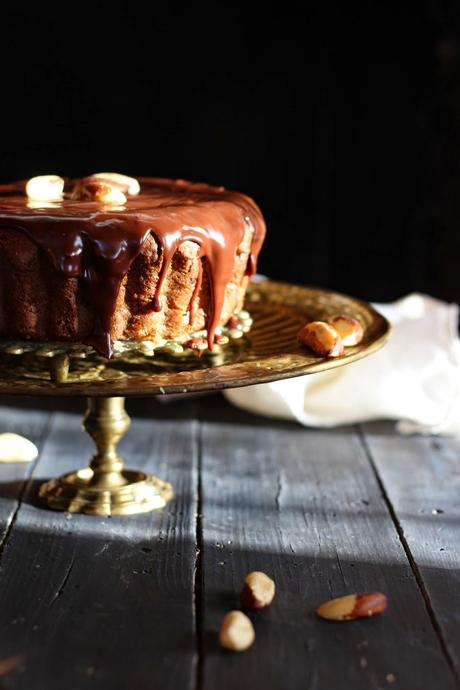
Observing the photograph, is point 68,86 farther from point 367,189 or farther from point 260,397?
point 260,397

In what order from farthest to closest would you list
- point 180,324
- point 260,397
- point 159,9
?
point 159,9
point 260,397
point 180,324

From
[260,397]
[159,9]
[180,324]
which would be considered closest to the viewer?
[180,324]

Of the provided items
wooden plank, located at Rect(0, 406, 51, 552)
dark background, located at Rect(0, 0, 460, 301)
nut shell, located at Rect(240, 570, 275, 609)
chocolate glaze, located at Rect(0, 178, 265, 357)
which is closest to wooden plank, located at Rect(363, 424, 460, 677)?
nut shell, located at Rect(240, 570, 275, 609)

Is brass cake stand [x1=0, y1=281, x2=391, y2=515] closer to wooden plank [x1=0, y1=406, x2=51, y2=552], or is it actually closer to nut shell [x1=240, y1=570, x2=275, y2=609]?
wooden plank [x1=0, y1=406, x2=51, y2=552]

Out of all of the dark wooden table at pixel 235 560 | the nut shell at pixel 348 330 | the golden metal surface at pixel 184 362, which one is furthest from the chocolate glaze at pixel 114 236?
the dark wooden table at pixel 235 560

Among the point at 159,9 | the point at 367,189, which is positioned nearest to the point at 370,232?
the point at 367,189

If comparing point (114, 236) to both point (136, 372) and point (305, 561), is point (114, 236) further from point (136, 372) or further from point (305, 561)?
point (305, 561)

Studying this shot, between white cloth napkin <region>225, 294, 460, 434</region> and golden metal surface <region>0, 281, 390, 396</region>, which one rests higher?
golden metal surface <region>0, 281, 390, 396</region>

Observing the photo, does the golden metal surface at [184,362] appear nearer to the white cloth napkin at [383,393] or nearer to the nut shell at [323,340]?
the nut shell at [323,340]
